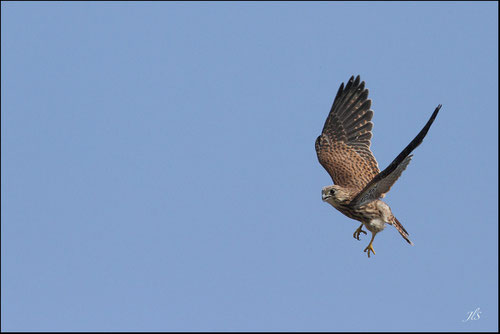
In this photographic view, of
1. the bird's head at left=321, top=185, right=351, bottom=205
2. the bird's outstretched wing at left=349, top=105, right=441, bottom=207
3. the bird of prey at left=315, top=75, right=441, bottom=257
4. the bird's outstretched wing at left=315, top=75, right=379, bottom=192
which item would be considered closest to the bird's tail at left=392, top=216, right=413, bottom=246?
the bird of prey at left=315, top=75, right=441, bottom=257

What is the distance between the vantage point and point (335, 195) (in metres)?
10.2

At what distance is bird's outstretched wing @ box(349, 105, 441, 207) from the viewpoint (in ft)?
28.4

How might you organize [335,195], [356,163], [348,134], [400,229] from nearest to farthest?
1. [335,195]
2. [400,229]
3. [356,163]
4. [348,134]

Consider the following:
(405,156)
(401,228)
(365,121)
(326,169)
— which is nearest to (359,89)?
(365,121)

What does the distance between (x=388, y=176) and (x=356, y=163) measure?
7.43 feet

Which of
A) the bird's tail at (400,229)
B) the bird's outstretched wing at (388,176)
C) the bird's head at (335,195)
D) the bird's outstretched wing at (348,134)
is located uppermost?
the bird's outstretched wing at (348,134)

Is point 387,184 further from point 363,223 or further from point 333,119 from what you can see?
point 333,119

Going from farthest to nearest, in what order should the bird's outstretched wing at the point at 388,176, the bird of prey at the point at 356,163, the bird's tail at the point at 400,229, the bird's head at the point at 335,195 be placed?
the bird's tail at the point at 400,229 < the bird's head at the point at 335,195 < the bird of prey at the point at 356,163 < the bird's outstretched wing at the point at 388,176

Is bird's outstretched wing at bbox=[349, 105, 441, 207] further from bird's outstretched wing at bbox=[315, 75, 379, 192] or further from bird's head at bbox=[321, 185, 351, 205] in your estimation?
bird's outstretched wing at bbox=[315, 75, 379, 192]

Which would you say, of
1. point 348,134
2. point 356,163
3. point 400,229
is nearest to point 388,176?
point 400,229

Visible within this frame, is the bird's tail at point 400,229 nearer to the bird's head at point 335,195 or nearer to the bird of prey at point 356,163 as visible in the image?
the bird of prey at point 356,163

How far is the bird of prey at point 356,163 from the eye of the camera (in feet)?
31.8

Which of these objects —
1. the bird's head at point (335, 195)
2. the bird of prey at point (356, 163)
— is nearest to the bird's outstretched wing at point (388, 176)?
the bird of prey at point (356, 163)

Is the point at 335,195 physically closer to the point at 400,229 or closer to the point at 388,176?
the point at 388,176
